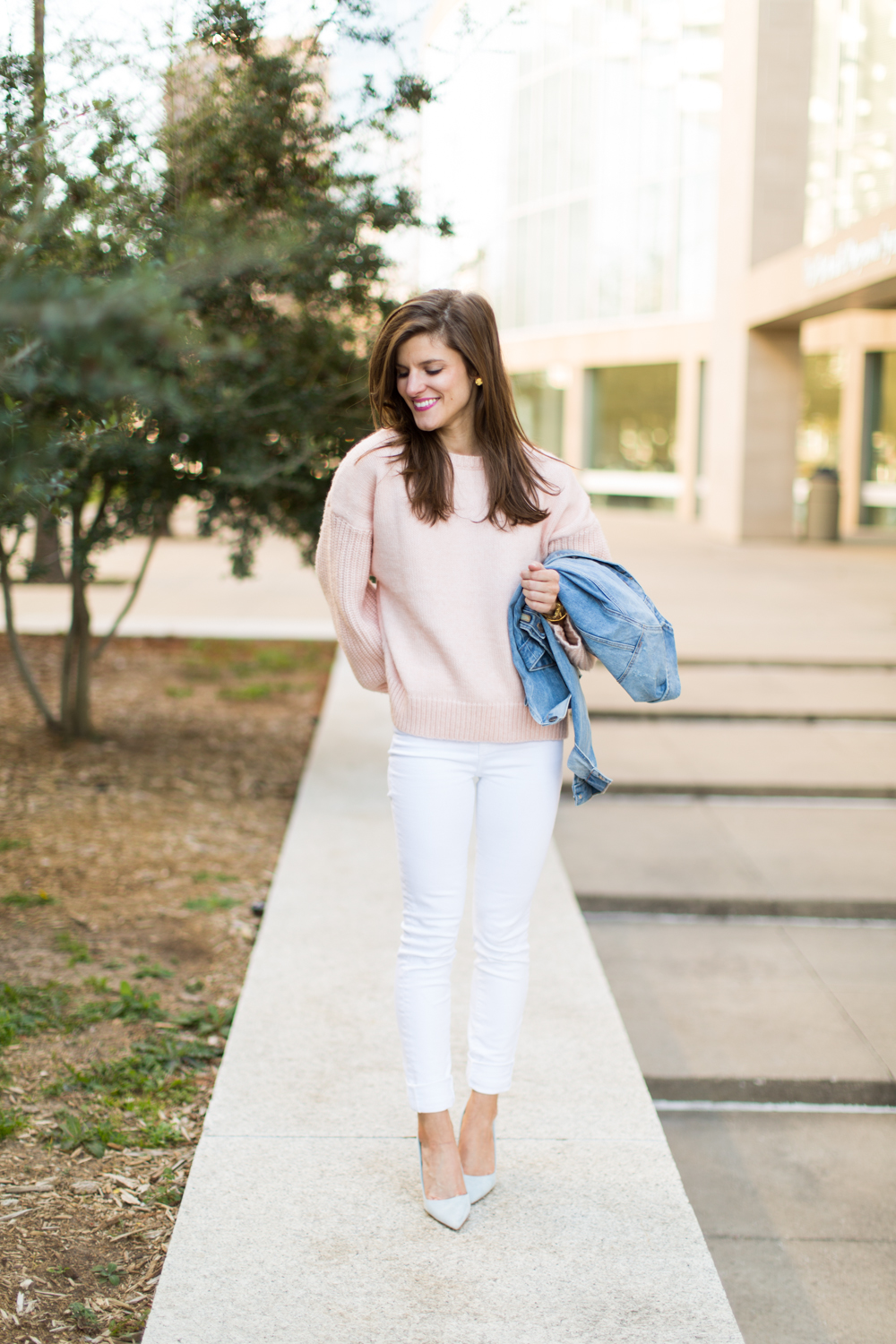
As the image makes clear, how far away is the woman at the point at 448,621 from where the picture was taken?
93.5 inches

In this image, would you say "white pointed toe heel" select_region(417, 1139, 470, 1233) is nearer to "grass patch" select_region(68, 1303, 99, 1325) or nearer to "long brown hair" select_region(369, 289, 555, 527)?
"grass patch" select_region(68, 1303, 99, 1325)

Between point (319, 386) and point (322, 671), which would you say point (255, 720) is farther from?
point (319, 386)

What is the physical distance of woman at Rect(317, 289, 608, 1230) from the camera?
93.5 inches

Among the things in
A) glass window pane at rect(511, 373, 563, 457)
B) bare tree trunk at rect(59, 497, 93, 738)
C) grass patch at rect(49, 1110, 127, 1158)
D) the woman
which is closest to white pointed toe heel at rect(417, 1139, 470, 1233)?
the woman

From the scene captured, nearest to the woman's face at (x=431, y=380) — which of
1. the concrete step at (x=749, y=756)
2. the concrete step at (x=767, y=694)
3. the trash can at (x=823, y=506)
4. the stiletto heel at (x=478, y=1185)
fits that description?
the stiletto heel at (x=478, y=1185)

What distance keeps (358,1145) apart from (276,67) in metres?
3.81

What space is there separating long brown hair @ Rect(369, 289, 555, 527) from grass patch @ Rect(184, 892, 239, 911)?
8.51ft

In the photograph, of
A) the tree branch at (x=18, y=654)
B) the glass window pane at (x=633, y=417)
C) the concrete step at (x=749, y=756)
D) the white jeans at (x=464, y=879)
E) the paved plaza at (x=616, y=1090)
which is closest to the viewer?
the paved plaza at (x=616, y=1090)

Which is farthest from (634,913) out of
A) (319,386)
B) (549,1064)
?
(319,386)

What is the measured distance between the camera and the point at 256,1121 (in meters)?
2.88

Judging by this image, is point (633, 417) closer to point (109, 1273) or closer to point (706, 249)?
point (706, 249)

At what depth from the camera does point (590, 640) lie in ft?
7.91

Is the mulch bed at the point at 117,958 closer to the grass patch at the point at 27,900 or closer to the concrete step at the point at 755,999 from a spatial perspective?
the grass patch at the point at 27,900

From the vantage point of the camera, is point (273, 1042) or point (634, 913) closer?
point (273, 1042)
